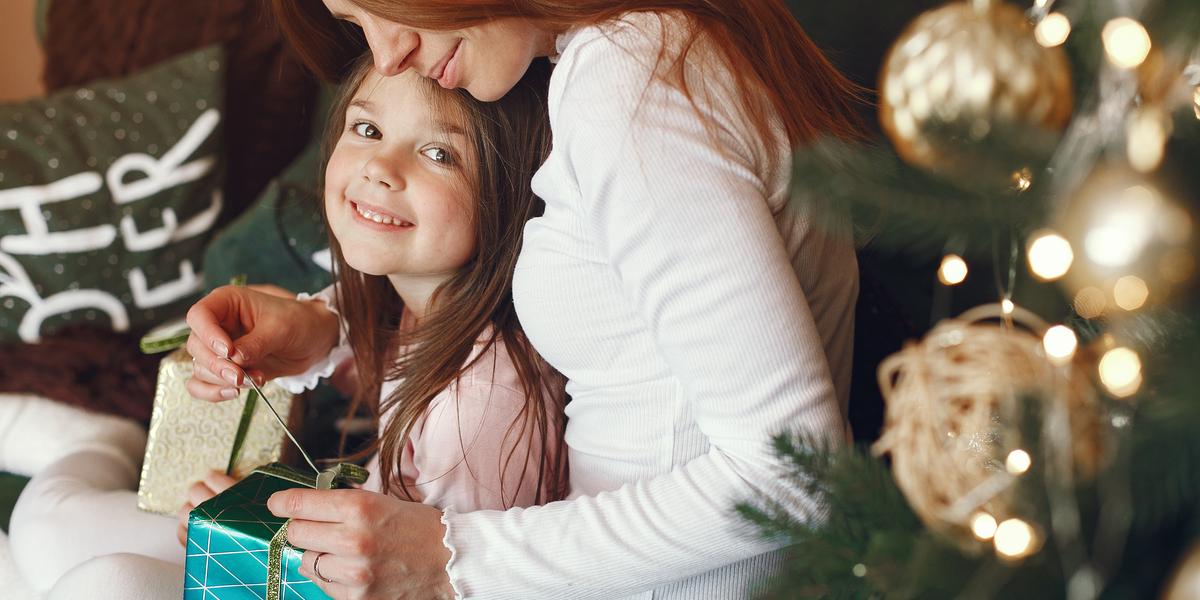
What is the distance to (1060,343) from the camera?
0.46m

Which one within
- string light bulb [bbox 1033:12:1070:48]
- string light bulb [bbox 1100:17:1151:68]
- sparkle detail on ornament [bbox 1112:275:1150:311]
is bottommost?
sparkle detail on ornament [bbox 1112:275:1150:311]

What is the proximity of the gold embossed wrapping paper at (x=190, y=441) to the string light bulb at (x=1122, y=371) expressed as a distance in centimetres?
99

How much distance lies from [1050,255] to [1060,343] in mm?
42

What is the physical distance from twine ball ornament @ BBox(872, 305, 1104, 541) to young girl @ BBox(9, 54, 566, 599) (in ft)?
1.75

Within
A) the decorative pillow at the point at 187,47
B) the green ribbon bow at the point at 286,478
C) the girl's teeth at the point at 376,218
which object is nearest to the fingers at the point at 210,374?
the green ribbon bow at the point at 286,478

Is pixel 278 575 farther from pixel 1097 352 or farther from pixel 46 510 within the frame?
pixel 1097 352

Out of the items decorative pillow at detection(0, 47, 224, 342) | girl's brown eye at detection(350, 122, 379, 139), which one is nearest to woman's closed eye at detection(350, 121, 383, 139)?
girl's brown eye at detection(350, 122, 379, 139)

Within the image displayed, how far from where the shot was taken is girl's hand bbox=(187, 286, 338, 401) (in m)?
1.05

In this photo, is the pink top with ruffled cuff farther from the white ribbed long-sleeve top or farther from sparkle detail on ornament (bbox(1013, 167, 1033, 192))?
sparkle detail on ornament (bbox(1013, 167, 1033, 192))

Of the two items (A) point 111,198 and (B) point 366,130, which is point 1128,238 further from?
(A) point 111,198

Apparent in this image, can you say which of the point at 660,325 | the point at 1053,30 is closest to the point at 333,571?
the point at 660,325

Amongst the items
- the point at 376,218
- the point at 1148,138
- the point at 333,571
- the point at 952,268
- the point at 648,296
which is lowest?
the point at 333,571

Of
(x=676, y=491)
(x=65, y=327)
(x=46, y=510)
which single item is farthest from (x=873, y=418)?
(x=65, y=327)

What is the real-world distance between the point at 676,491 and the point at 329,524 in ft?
0.97
